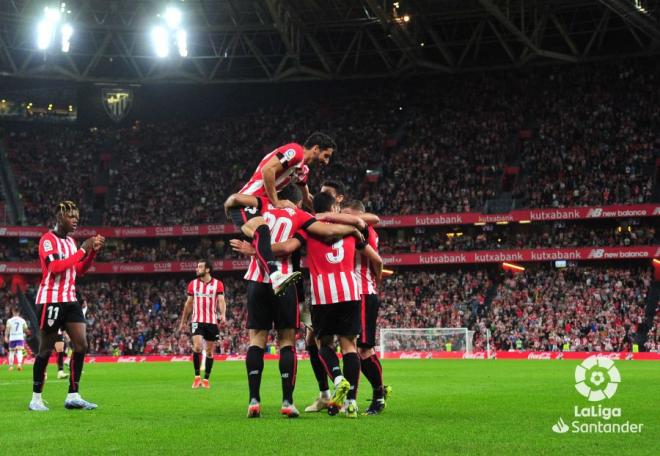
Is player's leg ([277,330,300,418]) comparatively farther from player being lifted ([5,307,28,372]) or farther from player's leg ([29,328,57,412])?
player being lifted ([5,307,28,372])

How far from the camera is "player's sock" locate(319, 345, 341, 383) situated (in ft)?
35.7

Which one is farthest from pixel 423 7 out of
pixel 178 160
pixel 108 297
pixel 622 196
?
pixel 108 297

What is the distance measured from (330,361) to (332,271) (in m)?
1.05

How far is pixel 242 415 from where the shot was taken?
11.2m

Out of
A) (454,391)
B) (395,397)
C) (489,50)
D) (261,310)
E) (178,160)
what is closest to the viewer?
(261,310)

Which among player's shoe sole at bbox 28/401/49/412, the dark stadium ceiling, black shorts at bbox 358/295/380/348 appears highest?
the dark stadium ceiling

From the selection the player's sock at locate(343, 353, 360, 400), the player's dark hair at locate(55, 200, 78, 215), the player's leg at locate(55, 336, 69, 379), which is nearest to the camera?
the player's sock at locate(343, 353, 360, 400)

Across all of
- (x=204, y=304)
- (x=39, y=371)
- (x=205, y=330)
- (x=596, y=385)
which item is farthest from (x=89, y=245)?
(x=205, y=330)

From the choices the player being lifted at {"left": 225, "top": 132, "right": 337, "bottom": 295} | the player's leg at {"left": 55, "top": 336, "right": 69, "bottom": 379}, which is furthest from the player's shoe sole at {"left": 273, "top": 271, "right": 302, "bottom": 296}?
the player's leg at {"left": 55, "top": 336, "right": 69, "bottom": 379}

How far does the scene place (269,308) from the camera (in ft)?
35.5

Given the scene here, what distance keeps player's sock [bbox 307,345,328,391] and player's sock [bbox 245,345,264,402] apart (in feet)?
4.02

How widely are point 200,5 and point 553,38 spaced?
20.3 meters

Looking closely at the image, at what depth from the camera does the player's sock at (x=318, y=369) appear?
1184 centimetres

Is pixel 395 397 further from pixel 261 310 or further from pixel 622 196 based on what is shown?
pixel 622 196
